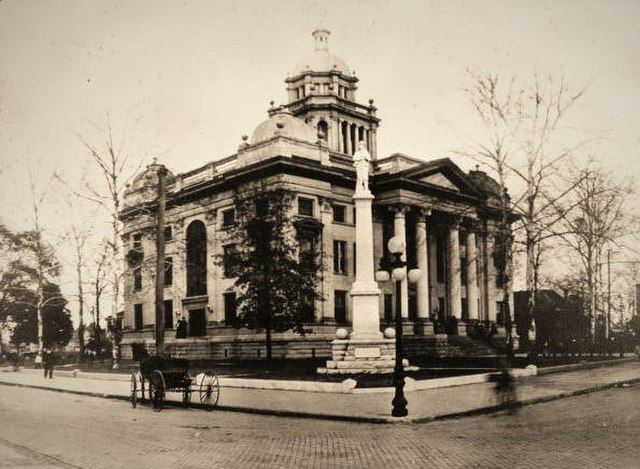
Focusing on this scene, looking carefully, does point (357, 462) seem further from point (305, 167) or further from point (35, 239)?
point (305, 167)

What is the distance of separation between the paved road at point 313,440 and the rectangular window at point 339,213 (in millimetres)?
31183

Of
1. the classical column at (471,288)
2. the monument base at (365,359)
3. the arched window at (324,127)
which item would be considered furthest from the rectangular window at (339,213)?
the monument base at (365,359)

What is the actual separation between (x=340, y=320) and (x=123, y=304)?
20.1 meters

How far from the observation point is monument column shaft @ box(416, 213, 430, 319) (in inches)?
1909

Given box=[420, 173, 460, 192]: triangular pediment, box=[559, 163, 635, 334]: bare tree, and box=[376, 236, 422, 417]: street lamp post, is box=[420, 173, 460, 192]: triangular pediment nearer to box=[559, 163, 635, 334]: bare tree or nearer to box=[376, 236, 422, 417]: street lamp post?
box=[559, 163, 635, 334]: bare tree

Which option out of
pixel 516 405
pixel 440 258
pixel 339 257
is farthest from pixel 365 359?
pixel 440 258

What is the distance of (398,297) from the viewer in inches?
649

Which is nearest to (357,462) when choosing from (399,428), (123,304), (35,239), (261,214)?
(399,428)

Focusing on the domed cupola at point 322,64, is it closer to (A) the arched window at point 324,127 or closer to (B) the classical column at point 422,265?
(A) the arched window at point 324,127

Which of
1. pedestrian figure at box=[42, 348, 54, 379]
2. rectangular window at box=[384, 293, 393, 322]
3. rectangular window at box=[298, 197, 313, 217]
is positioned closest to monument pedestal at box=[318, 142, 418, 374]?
pedestrian figure at box=[42, 348, 54, 379]

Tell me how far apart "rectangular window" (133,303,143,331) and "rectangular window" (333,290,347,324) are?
1784 centimetres

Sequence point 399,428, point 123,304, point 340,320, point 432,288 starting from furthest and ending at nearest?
point 123,304 → point 432,288 → point 340,320 → point 399,428

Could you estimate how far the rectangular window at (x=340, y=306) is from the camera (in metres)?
46.8

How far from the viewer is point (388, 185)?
48625mm
